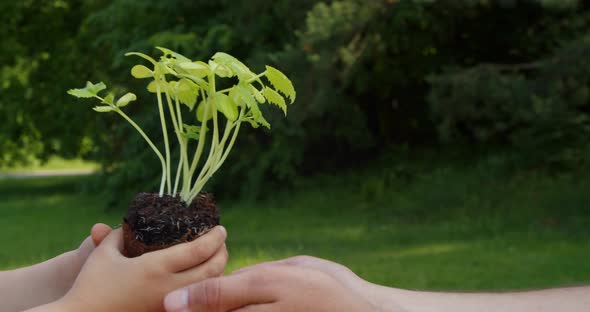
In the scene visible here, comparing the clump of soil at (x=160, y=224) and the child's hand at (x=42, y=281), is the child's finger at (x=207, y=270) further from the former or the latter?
the child's hand at (x=42, y=281)

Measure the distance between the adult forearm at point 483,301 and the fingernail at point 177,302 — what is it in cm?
52

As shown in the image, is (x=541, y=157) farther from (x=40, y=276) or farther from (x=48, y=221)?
(x=40, y=276)

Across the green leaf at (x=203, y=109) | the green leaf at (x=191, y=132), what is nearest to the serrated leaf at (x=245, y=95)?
the green leaf at (x=203, y=109)

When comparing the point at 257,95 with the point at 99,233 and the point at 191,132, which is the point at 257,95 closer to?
→ the point at 191,132

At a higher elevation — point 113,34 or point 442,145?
point 113,34

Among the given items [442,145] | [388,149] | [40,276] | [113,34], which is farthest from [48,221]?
[40,276]

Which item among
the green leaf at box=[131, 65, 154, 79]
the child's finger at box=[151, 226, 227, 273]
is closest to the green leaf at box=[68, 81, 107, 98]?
the green leaf at box=[131, 65, 154, 79]

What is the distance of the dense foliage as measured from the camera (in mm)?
9328

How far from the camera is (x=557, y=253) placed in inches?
289

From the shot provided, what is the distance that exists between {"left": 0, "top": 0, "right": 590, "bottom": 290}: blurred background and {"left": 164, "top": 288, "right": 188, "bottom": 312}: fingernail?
4321 mm

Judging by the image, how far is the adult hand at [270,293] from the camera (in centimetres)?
184

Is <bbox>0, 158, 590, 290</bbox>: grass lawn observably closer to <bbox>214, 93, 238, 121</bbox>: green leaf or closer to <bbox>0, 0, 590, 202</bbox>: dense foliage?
<bbox>0, 0, 590, 202</bbox>: dense foliage

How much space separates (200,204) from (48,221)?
1191 centimetres

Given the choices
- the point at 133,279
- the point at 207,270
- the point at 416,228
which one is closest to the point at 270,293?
the point at 207,270
